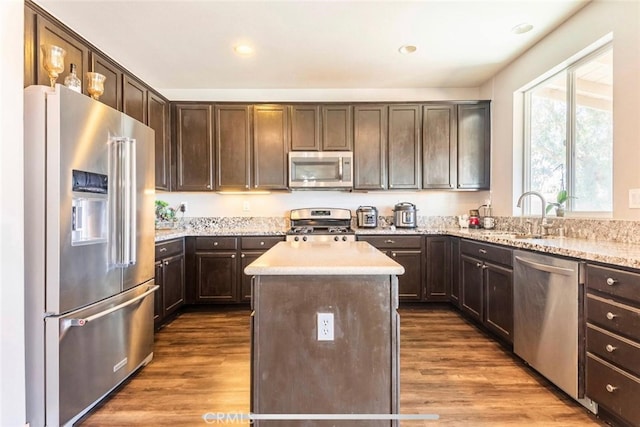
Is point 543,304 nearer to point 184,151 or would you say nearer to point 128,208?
point 128,208

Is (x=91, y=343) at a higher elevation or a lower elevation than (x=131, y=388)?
higher

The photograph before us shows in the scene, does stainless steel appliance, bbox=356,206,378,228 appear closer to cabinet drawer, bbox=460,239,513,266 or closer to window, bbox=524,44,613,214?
cabinet drawer, bbox=460,239,513,266

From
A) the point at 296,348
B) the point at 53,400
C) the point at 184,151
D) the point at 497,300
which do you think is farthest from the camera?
the point at 184,151

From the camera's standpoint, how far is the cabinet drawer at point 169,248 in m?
3.00

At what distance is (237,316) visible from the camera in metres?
3.47

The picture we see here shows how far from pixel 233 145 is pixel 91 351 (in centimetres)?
262

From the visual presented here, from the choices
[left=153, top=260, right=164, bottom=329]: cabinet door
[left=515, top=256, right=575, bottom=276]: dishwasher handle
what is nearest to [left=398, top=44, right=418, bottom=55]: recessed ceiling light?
[left=515, top=256, right=575, bottom=276]: dishwasher handle

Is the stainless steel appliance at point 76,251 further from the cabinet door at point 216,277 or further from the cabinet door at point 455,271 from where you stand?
the cabinet door at point 455,271

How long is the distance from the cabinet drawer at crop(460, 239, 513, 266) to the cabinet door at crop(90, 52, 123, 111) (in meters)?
3.41

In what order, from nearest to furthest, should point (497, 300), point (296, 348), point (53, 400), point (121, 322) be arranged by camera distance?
point (296, 348)
point (53, 400)
point (121, 322)
point (497, 300)

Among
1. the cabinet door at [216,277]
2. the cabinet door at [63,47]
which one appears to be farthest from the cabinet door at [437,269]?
the cabinet door at [63,47]

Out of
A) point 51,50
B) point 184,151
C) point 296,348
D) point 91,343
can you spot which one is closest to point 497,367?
point 296,348

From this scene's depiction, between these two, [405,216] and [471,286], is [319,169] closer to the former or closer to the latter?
[405,216]

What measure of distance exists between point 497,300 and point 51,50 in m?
3.49
